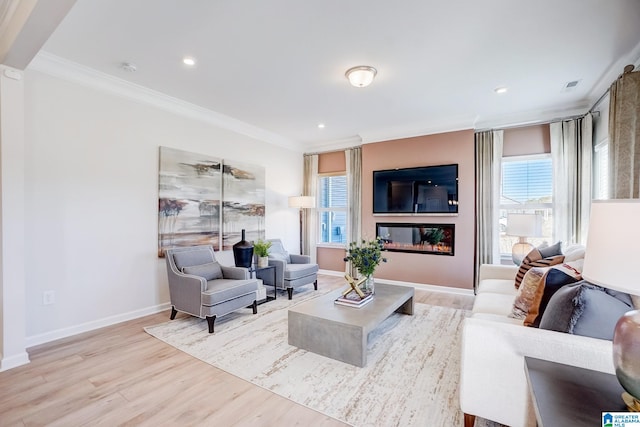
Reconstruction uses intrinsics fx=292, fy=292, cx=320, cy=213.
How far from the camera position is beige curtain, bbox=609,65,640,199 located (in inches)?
97.9

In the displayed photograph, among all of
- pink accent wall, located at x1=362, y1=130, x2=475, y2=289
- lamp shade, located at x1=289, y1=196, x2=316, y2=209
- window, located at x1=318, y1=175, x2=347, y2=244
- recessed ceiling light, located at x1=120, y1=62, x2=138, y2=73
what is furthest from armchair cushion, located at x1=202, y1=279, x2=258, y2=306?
window, located at x1=318, y1=175, x2=347, y2=244

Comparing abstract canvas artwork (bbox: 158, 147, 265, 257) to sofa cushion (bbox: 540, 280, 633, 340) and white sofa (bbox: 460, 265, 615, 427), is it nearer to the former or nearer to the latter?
white sofa (bbox: 460, 265, 615, 427)

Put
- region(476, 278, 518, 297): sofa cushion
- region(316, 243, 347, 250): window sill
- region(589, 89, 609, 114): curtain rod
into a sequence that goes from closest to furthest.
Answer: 1. region(476, 278, 518, 297): sofa cushion
2. region(589, 89, 609, 114): curtain rod
3. region(316, 243, 347, 250): window sill

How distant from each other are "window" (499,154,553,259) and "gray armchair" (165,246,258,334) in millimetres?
3937

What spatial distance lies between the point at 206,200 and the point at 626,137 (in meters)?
4.84

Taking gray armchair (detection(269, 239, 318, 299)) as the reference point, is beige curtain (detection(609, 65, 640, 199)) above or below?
above

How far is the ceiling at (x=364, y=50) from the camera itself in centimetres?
227

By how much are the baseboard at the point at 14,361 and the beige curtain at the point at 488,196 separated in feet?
18.2

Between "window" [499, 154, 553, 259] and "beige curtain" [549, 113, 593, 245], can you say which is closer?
"beige curtain" [549, 113, 593, 245]

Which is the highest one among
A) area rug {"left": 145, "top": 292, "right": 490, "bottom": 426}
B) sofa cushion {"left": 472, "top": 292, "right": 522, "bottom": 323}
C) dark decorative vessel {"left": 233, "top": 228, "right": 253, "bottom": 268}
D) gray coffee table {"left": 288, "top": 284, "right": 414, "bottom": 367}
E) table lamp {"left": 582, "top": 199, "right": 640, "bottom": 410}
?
table lamp {"left": 582, "top": 199, "right": 640, "bottom": 410}

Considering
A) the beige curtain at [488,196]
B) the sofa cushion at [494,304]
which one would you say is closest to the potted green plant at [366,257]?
the sofa cushion at [494,304]

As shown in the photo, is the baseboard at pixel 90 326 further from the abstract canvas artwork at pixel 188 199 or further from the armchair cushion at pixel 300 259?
the armchair cushion at pixel 300 259

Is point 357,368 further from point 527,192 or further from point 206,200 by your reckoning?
point 527,192

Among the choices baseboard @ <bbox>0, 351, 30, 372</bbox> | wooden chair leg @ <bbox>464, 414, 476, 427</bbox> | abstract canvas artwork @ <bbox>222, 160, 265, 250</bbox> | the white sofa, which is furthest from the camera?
abstract canvas artwork @ <bbox>222, 160, 265, 250</bbox>
